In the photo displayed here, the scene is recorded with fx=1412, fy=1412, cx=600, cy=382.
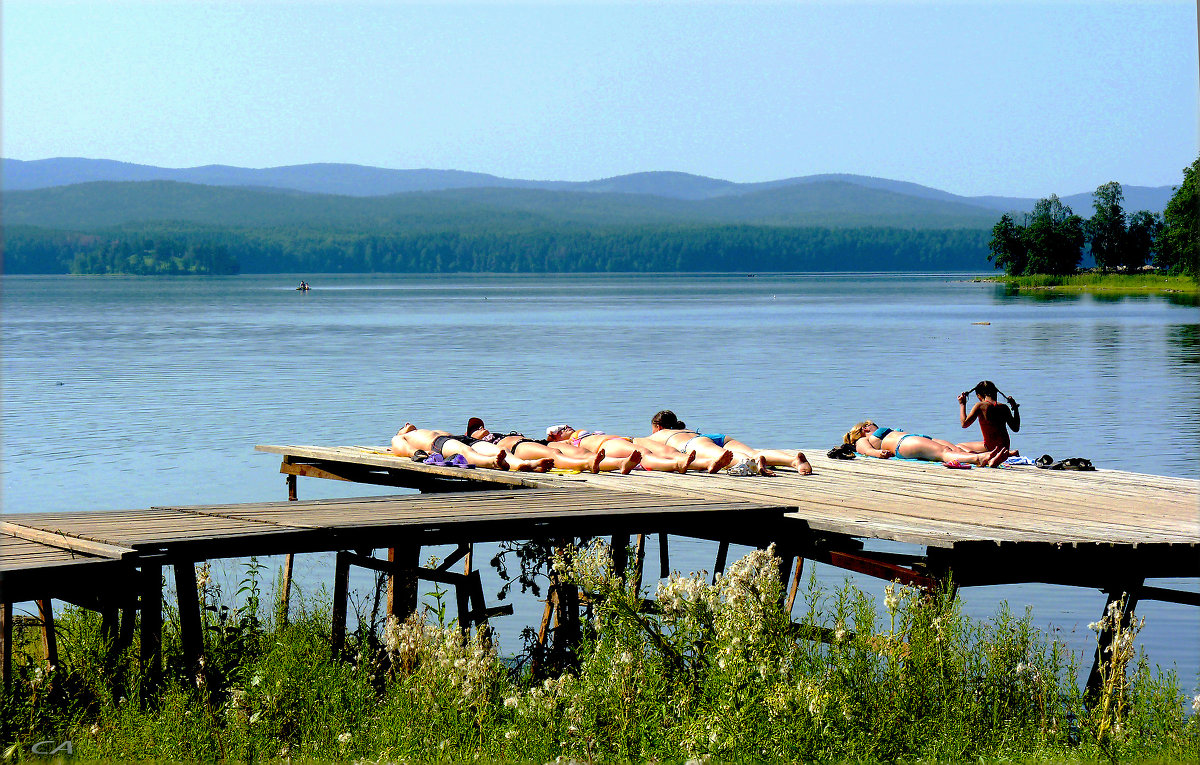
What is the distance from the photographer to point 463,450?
13.9 metres

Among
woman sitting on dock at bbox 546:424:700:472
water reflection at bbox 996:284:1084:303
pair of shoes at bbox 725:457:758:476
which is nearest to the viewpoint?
pair of shoes at bbox 725:457:758:476

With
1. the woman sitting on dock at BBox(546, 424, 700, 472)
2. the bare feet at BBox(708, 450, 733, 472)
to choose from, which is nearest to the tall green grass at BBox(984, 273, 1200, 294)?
the woman sitting on dock at BBox(546, 424, 700, 472)

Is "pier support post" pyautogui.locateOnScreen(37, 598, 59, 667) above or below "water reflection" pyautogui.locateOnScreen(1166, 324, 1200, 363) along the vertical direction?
above

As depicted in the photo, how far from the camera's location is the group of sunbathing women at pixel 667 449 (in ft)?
43.1

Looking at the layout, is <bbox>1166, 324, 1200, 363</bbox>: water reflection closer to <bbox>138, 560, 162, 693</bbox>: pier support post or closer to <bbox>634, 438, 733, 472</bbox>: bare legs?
<bbox>634, 438, 733, 472</bbox>: bare legs

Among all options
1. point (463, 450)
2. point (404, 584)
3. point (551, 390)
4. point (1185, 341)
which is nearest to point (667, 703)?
point (404, 584)

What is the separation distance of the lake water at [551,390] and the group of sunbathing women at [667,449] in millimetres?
1542

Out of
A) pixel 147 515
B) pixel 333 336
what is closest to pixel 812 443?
pixel 147 515

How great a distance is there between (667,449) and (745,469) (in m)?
A: 0.94

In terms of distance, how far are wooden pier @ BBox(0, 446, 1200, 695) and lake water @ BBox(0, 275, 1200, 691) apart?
1891mm

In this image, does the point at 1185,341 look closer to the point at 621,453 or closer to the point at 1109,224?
the point at 621,453

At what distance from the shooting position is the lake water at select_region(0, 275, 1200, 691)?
21375 mm

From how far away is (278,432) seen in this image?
27672mm

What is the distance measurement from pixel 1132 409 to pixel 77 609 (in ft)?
86.2
